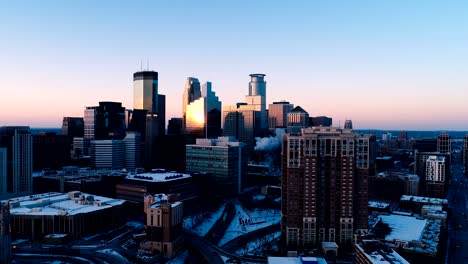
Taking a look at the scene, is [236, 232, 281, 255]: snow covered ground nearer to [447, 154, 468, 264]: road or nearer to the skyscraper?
[447, 154, 468, 264]: road

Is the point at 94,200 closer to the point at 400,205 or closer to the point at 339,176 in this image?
the point at 339,176

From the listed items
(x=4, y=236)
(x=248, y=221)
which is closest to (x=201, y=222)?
(x=248, y=221)

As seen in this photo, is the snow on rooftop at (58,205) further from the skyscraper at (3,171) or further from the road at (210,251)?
the road at (210,251)

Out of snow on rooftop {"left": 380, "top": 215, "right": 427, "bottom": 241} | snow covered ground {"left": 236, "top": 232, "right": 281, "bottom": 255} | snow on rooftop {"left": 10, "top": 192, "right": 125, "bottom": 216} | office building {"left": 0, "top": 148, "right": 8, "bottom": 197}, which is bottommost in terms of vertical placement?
snow covered ground {"left": 236, "top": 232, "right": 281, "bottom": 255}

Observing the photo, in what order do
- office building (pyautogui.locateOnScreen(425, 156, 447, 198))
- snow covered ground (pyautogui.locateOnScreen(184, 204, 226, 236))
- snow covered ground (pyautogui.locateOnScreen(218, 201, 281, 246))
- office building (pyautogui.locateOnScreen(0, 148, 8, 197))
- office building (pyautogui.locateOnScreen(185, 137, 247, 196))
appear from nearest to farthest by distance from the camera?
Answer: 1. snow covered ground (pyautogui.locateOnScreen(218, 201, 281, 246))
2. snow covered ground (pyautogui.locateOnScreen(184, 204, 226, 236))
3. office building (pyautogui.locateOnScreen(0, 148, 8, 197))
4. office building (pyautogui.locateOnScreen(185, 137, 247, 196))
5. office building (pyautogui.locateOnScreen(425, 156, 447, 198))

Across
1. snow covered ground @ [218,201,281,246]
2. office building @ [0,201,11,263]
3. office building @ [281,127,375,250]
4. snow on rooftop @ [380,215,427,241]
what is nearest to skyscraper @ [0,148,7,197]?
office building @ [0,201,11,263]

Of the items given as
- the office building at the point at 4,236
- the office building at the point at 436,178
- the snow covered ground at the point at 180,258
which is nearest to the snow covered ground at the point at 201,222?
the snow covered ground at the point at 180,258

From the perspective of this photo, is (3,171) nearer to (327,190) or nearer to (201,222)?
(201,222)
